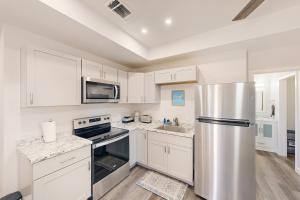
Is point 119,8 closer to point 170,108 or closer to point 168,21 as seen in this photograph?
point 168,21

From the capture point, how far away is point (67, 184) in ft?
4.95

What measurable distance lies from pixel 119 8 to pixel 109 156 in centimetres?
222

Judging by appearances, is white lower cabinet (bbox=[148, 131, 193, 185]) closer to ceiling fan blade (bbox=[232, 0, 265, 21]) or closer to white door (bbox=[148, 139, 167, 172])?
white door (bbox=[148, 139, 167, 172])

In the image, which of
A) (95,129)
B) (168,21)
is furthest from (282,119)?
(95,129)

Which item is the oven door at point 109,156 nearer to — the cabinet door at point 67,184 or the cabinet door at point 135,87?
the cabinet door at point 67,184

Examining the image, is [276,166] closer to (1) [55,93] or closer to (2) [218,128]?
(2) [218,128]

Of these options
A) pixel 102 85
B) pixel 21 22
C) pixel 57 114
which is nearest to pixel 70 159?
pixel 57 114

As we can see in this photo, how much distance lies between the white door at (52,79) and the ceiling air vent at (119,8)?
0.94 m

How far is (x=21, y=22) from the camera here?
1.51 metres

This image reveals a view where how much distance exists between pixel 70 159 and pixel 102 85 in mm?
1258

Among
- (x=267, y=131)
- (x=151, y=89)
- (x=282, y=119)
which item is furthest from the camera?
(x=267, y=131)

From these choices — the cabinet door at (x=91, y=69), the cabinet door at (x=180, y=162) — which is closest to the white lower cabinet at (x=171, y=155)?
the cabinet door at (x=180, y=162)

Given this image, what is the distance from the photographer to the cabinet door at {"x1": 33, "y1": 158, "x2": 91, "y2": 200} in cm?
131

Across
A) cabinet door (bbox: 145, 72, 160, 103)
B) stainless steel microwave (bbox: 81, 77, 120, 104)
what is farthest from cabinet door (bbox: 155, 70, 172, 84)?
stainless steel microwave (bbox: 81, 77, 120, 104)
